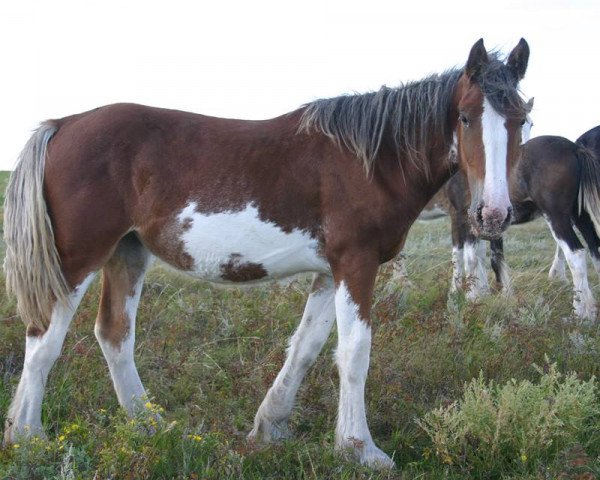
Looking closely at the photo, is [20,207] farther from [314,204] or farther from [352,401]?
[352,401]

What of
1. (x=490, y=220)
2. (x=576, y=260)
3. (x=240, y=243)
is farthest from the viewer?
(x=576, y=260)

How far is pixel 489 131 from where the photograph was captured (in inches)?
135

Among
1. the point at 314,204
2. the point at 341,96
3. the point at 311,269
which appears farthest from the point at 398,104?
the point at 311,269

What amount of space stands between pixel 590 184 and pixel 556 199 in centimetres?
42

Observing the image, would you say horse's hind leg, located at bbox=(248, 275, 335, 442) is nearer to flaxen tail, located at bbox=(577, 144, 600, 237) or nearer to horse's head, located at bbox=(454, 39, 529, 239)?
horse's head, located at bbox=(454, 39, 529, 239)

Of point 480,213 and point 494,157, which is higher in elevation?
point 494,157

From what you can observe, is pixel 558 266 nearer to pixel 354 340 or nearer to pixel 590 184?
pixel 590 184

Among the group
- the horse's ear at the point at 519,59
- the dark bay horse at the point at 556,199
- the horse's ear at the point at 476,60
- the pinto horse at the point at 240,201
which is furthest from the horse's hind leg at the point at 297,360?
the dark bay horse at the point at 556,199

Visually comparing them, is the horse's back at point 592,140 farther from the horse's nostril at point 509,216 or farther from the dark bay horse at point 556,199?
the horse's nostril at point 509,216

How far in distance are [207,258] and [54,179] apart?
1.02 m

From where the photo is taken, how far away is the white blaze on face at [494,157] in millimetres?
3328

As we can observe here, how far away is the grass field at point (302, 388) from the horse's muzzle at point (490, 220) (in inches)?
37.6

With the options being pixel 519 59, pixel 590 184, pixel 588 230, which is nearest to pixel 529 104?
pixel 519 59

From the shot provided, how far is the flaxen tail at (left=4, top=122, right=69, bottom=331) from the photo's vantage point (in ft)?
12.3
